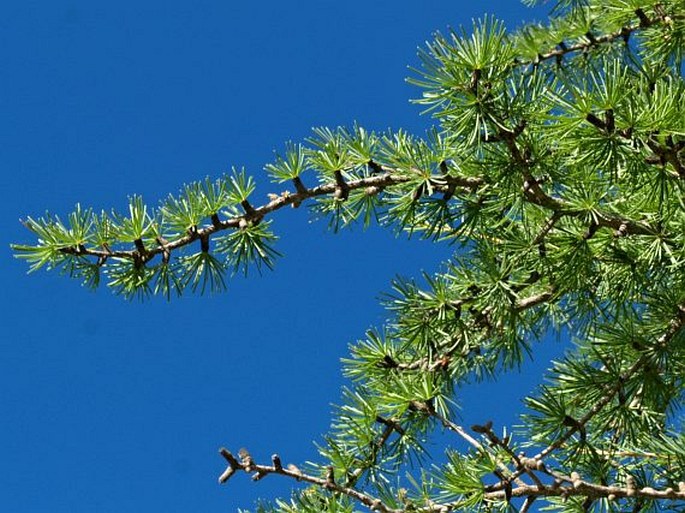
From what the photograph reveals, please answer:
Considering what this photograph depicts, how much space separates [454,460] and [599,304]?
61cm

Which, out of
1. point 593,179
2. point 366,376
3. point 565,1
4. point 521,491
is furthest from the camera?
point 565,1

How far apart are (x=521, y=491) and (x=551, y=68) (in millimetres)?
1171

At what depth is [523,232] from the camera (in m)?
1.81

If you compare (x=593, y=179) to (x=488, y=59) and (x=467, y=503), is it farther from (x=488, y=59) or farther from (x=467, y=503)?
(x=467, y=503)

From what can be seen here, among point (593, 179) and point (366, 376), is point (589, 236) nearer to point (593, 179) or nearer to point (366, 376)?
point (593, 179)

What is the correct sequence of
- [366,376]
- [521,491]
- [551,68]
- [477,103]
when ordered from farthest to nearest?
[551,68] → [366,376] → [477,103] → [521,491]

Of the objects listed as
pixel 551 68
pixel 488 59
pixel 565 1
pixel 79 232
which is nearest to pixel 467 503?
pixel 488 59

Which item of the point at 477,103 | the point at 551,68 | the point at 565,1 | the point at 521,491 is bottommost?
the point at 521,491

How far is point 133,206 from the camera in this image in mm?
1534

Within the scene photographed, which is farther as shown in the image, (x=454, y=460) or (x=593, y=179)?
(x=593, y=179)

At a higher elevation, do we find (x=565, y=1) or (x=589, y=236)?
(x=565, y=1)

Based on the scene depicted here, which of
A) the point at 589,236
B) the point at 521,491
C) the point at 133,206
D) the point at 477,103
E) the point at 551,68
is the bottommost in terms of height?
the point at 521,491

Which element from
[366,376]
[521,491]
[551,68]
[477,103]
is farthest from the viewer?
[551,68]

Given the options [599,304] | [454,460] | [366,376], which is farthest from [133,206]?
[599,304]
